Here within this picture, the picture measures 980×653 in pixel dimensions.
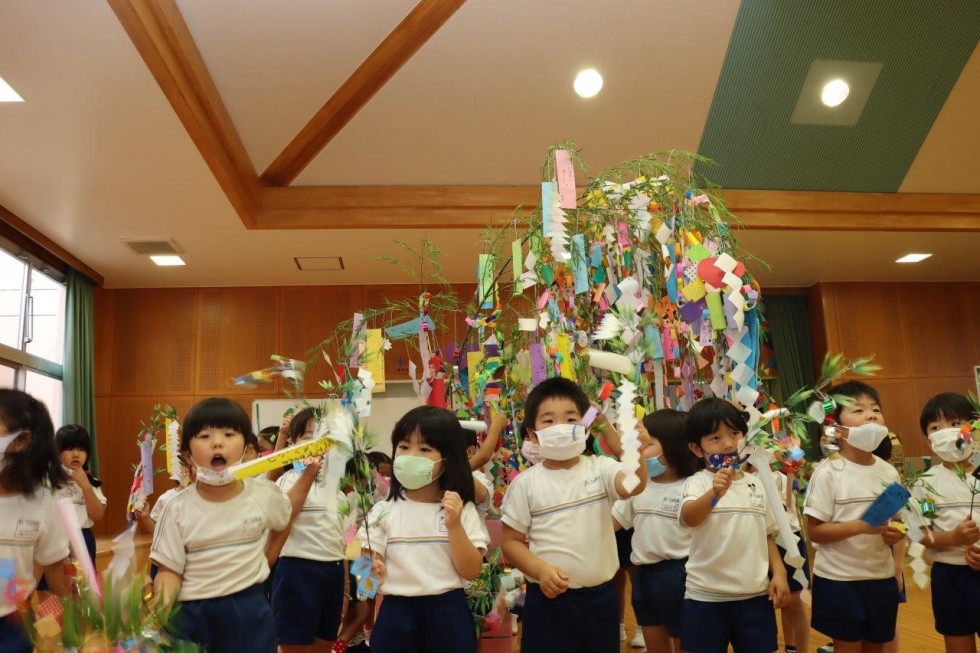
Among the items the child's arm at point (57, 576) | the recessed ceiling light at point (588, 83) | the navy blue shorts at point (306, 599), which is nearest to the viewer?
the child's arm at point (57, 576)

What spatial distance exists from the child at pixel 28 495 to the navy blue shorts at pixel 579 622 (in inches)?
36.5

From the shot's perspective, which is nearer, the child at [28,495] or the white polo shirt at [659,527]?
the child at [28,495]

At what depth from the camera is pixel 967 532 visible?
2.36m

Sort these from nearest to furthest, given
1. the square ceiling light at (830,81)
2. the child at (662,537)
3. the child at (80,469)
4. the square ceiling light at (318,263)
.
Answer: the child at (662,537)
the child at (80,469)
the square ceiling light at (830,81)
the square ceiling light at (318,263)

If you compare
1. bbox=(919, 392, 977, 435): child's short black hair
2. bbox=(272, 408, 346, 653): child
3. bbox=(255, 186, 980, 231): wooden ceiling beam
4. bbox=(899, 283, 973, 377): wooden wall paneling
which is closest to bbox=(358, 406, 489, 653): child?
bbox=(272, 408, 346, 653): child

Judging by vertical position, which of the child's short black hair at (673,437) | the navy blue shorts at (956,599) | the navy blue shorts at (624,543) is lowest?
the navy blue shorts at (956,599)

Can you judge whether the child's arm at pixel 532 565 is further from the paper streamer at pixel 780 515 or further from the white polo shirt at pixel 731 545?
the paper streamer at pixel 780 515

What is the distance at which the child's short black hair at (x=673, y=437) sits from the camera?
101 inches

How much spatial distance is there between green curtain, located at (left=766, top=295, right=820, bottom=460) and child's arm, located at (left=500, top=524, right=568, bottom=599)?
23.8 ft

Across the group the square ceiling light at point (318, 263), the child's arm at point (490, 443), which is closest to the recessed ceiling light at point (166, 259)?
the square ceiling light at point (318, 263)

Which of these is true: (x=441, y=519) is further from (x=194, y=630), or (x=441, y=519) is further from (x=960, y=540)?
(x=960, y=540)

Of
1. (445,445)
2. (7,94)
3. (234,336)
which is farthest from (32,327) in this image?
(445,445)

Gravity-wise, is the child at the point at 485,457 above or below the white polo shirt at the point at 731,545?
above

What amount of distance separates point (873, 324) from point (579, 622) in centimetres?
791
